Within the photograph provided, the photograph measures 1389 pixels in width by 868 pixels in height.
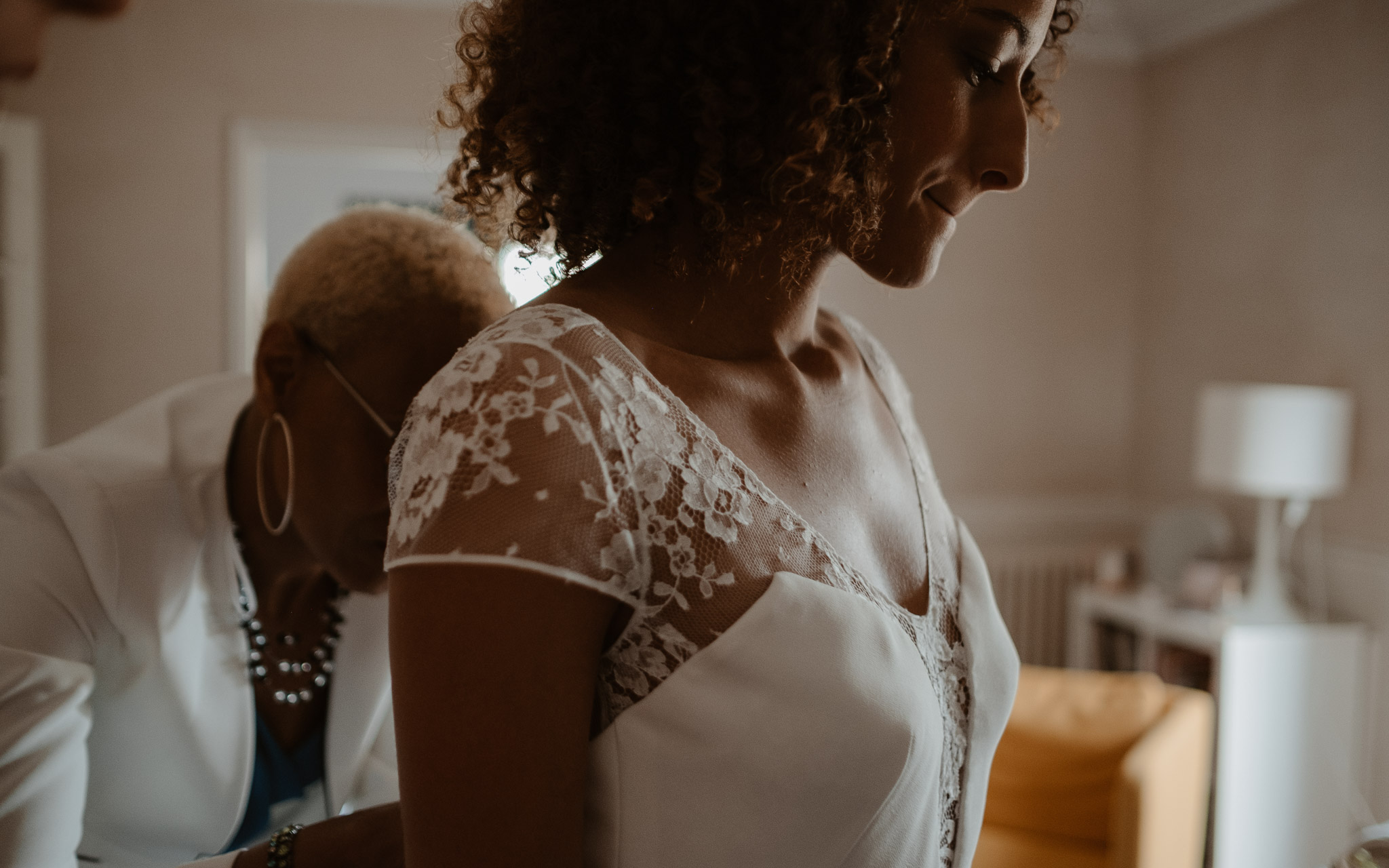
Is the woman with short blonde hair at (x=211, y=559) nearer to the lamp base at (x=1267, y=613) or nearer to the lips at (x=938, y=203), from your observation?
the lips at (x=938, y=203)

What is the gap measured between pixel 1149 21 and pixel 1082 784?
3.17 meters

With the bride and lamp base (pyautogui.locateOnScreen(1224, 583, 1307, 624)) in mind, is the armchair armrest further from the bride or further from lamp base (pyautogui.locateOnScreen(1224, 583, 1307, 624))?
the bride

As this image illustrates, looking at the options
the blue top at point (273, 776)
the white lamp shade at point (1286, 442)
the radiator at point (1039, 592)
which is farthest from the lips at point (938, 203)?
the radiator at point (1039, 592)

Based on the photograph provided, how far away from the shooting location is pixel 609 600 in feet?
2.03

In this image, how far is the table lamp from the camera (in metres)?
2.99

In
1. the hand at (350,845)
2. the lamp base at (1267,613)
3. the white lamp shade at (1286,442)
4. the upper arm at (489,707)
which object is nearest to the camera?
the upper arm at (489,707)

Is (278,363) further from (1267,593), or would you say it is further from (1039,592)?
(1039,592)

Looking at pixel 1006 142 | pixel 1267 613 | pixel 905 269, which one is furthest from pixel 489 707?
pixel 1267 613

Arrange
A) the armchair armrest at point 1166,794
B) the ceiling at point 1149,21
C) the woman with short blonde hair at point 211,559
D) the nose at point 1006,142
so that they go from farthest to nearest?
the ceiling at point 1149,21 < the armchair armrest at point 1166,794 < the woman with short blonde hair at point 211,559 < the nose at point 1006,142

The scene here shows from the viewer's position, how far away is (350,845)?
0.94m

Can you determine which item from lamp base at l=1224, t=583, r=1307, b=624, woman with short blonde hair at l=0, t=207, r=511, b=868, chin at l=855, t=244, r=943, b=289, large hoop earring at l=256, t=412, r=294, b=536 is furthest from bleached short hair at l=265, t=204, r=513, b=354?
lamp base at l=1224, t=583, r=1307, b=624

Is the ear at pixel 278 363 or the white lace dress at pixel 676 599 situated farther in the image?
the ear at pixel 278 363

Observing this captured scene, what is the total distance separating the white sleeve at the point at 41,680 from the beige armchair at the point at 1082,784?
1.93 meters

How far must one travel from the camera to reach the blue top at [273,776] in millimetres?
1279
